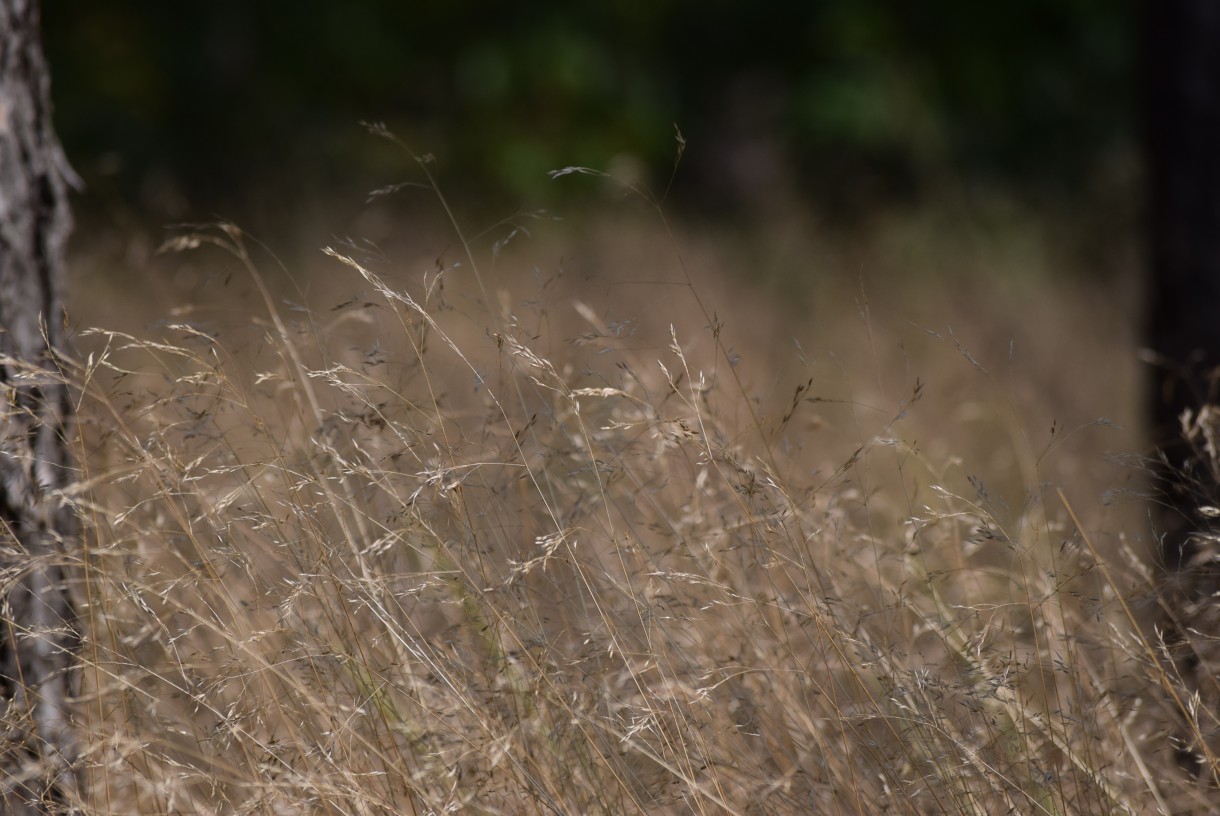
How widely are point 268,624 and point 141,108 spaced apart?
10471 mm

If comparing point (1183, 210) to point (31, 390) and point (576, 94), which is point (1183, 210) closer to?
point (31, 390)

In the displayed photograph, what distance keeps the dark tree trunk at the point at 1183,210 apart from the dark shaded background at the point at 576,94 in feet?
19.6

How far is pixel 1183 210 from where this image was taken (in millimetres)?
2781

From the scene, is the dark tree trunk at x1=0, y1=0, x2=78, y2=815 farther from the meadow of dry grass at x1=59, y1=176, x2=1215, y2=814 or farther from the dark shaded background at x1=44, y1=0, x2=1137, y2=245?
the dark shaded background at x1=44, y1=0, x2=1137, y2=245

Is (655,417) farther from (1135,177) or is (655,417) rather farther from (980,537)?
(1135,177)

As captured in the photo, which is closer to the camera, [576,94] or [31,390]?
[31,390]

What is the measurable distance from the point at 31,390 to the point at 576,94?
8909 mm

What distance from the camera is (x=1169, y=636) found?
7.04 ft

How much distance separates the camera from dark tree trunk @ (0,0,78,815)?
67.9 inches

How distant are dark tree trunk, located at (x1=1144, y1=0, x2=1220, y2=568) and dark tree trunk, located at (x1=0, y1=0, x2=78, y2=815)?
2.37m

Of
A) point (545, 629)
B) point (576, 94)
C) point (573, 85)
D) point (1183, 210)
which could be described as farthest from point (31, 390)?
point (576, 94)

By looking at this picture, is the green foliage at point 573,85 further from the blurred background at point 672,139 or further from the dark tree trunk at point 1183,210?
the dark tree trunk at point 1183,210

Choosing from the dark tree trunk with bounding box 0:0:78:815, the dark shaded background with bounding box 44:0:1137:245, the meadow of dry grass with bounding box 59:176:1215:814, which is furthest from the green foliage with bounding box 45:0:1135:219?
the dark tree trunk with bounding box 0:0:78:815

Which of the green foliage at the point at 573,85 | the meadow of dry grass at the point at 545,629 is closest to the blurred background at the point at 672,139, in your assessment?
the green foliage at the point at 573,85
